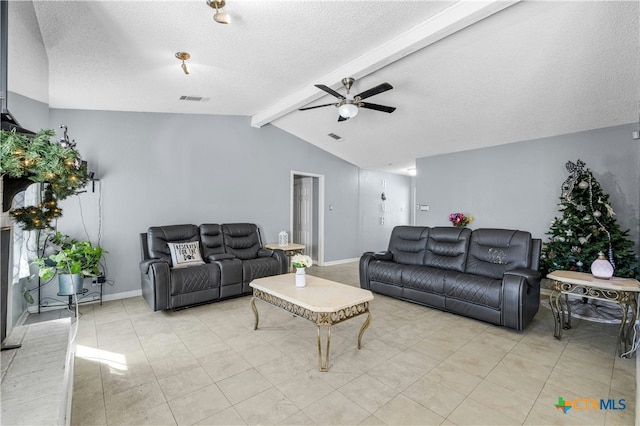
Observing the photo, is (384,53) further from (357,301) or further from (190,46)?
(357,301)

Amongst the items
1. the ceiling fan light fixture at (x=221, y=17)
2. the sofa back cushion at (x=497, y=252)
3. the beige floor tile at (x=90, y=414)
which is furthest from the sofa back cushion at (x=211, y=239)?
the sofa back cushion at (x=497, y=252)

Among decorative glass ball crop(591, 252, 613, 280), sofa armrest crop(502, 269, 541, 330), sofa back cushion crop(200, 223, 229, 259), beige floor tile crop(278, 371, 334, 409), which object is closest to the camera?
beige floor tile crop(278, 371, 334, 409)

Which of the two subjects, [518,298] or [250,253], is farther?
[250,253]

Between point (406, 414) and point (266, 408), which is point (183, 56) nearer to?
point (266, 408)

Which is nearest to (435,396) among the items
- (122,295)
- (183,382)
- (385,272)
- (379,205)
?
(183,382)

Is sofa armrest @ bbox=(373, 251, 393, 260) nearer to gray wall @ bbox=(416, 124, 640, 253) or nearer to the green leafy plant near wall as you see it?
gray wall @ bbox=(416, 124, 640, 253)

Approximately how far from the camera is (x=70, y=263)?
325 cm

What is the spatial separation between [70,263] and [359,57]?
3.95 m

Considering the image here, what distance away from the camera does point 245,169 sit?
18.1ft

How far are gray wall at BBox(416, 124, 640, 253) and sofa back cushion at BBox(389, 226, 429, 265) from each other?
6.48 feet

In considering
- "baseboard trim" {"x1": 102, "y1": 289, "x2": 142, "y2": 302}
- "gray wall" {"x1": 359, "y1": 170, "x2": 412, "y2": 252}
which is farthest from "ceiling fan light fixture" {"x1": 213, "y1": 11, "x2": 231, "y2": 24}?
"gray wall" {"x1": 359, "y1": 170, "x2": 412, "y2": 252}

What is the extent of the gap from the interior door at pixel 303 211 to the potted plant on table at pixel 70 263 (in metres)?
4.21

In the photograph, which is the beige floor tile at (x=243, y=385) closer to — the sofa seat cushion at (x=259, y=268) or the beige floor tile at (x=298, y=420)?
the beige floor tile at (x=298, y=420)

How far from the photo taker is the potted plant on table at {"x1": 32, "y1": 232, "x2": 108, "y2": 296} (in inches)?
125
